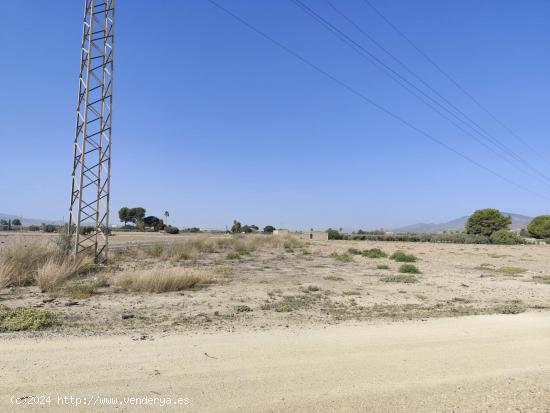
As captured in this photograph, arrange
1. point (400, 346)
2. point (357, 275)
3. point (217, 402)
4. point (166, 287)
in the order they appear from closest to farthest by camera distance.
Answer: point (217, 402) < point (400, 346) < point (166, 287) < point (357, 275)

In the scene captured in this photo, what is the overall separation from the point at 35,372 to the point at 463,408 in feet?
17.1

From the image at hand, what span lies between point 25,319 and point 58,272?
20.1ft

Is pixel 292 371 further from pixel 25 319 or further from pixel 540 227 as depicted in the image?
pixel 540 227

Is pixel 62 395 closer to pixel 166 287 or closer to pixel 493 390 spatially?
pixel 493 390

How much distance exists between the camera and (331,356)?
22.4ft

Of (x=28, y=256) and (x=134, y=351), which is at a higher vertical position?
(x=28, y=256)

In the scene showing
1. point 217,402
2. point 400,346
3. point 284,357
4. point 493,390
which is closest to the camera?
point 217,402

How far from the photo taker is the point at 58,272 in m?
14.3

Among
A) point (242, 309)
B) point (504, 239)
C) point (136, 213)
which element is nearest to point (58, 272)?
point (242, 309)

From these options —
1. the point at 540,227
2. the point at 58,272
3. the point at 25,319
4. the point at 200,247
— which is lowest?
the point at 25,319

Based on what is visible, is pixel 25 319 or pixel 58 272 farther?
pixel 58 272

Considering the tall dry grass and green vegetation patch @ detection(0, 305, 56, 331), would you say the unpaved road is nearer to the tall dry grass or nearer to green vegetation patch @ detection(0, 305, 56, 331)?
green vegetation patch @ detection(0, 305, 56, 331)

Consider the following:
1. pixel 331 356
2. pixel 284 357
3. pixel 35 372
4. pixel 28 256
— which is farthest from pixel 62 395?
pixel 28 256

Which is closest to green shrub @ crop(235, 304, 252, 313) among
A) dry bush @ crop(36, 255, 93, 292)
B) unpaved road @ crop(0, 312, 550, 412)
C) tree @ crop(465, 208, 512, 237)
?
unpaved road @ crop(0, 312, 550, 412)
